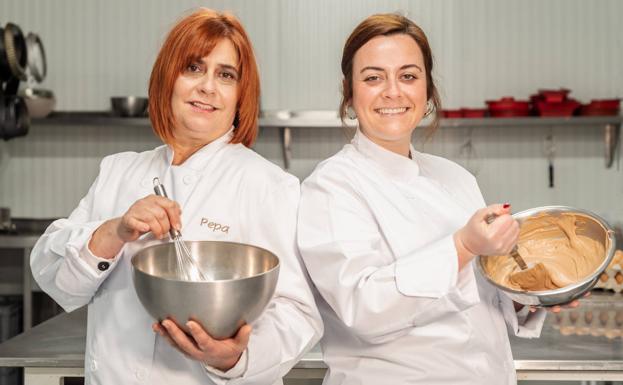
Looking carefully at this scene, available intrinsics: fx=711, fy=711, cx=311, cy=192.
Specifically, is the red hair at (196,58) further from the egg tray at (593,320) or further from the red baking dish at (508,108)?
the red baking dish at (508,108)

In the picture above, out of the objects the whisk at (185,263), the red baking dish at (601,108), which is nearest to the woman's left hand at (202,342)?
the whisk at (185,263)

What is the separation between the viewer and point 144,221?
1.11 meters

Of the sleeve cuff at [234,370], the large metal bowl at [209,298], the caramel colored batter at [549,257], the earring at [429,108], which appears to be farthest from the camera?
the earring at [429,108]

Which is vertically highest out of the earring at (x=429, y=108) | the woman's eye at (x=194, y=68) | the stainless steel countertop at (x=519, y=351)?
the woman's eye at (x=194, y=68)

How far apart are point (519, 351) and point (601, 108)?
2.46m

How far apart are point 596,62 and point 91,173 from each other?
10.0 ft

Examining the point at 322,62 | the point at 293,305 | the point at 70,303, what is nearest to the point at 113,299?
the point at 70,303

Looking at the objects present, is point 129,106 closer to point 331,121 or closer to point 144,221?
point 331,121

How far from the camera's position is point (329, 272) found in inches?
47.7

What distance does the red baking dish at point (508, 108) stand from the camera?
3844 mm

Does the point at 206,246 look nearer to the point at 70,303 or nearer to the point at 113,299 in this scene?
the point at 113,299

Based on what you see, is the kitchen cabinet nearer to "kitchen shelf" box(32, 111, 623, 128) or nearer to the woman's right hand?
"kitchen shelf" box(32, 111, 623, 128)

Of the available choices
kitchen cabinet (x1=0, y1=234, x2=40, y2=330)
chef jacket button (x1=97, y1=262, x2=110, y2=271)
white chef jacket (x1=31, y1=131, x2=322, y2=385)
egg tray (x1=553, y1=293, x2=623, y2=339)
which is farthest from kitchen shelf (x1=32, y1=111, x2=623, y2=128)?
→ chef jacket button (x1=97, y1=262, x2=110, y2=271)

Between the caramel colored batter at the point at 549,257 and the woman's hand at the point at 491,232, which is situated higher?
the woman's hand at the point at 491,232
